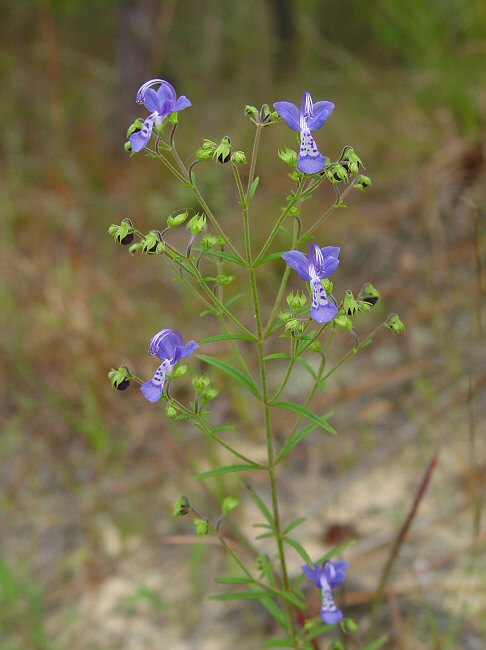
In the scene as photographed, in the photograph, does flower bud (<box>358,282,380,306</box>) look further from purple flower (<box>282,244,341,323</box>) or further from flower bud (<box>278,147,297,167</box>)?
flower bud (<box>278,147,297,167</box>)

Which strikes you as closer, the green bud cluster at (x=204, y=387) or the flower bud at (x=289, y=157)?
the flower bud at (x=289, y=157)

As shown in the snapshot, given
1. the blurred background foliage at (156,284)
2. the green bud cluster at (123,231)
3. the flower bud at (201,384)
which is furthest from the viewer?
the blurred background foliage at (156,284)

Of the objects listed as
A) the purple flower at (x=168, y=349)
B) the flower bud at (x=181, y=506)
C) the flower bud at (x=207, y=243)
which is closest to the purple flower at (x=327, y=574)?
the flower bud at (x=181, y=506)

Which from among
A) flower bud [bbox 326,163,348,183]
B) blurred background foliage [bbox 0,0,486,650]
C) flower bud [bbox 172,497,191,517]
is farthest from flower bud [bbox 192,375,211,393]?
blurred background foliage [bbox 0,0,486,650]

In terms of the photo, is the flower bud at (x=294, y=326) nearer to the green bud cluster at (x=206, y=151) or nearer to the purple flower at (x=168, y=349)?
the purple flower at (x=168, y=349)

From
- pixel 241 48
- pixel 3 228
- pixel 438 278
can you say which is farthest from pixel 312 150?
pixel 241 48

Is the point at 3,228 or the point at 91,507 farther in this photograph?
the point at 3,228

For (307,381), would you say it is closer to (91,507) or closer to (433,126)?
(91,507)
